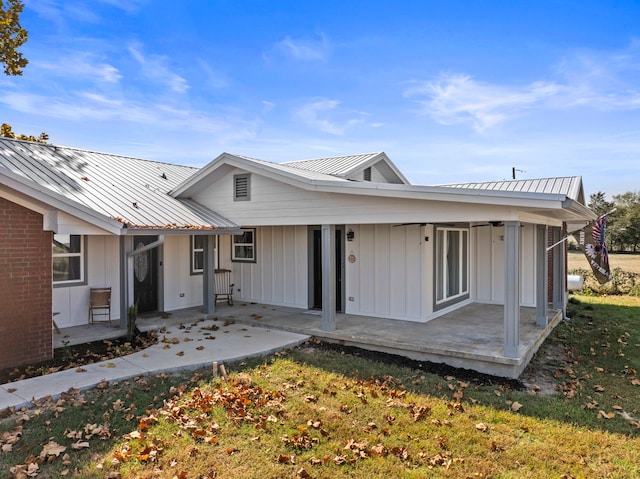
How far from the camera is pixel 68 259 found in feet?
29.2

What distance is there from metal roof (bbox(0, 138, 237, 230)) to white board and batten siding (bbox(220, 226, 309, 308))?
5.51 ft

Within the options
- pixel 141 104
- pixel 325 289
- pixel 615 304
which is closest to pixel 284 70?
pixel 141 104

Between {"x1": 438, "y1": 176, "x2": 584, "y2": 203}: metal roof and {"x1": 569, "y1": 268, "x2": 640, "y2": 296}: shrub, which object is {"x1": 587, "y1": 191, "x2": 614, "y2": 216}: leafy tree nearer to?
{"x1": 569, "y1": 268, "x2": 640, "y2": 296}: shrub

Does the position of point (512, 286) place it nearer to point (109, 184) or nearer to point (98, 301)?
point (98, 301)

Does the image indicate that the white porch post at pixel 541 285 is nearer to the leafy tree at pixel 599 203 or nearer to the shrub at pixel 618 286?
the shrub at pixel 618 286

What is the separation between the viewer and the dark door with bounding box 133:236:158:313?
1036 cm

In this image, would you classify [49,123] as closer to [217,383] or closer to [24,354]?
[24,354]

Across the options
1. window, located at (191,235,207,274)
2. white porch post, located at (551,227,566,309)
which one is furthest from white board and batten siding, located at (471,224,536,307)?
window, located at (191,235,207,274)

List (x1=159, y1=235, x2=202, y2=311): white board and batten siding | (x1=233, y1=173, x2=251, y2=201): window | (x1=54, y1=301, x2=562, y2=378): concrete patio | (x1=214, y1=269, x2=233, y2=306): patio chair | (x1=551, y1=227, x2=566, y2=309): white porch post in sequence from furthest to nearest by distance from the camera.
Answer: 1. (x1=214, y1=269, x2=233, y2=306): patio chair
2. (x1=551, y1=227, x2=566, y2=309): white porch post
3. (x1=159, y1=235, x2=202, y2=311): white board and batten siding
4. (x1=233, y1=173, x2=251, y2=201): window
5. (x1=54, y1=301, x2=562, y2=378): concrete patio

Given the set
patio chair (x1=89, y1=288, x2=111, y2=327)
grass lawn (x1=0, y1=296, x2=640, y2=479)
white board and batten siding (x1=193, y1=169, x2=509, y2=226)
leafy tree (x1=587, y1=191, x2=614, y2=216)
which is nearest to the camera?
grass lawn (x1=0, y1=296, x2=640, y2=479)

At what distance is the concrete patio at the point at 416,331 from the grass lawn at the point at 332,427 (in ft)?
1.68

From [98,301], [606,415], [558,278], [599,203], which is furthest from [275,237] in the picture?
[599,203]

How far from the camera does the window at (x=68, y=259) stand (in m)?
8.70

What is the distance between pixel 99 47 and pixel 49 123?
23.5 feet
